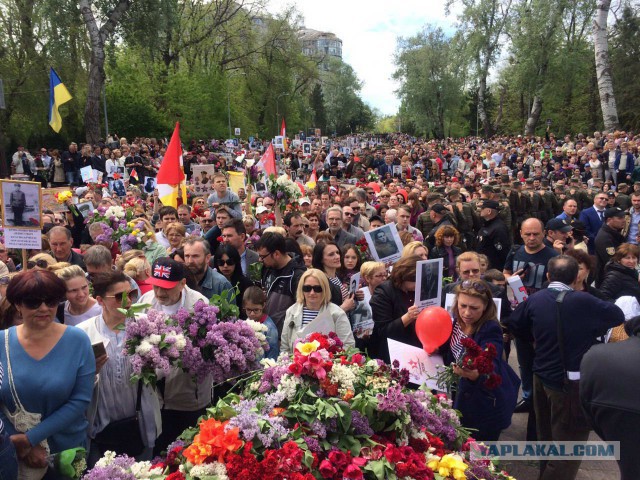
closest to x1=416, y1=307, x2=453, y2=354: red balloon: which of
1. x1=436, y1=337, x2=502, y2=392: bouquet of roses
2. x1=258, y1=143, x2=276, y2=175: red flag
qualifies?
x1=436, y1=337, x2=502, y2=392: bouquet of roses

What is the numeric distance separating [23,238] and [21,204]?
0.35 metres

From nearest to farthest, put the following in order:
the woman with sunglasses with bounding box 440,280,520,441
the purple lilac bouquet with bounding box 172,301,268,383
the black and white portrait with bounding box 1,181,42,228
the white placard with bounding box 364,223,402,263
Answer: the purple lilac bouquet with bounding box 172,301,268,383
the woman with sunglasses with bounding box 440,280,520,441
the black and white portrait with bounding box 1,181,42,228
the white placard with bounding box 364,223,402,263

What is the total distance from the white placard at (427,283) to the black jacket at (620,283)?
2318 millimetres

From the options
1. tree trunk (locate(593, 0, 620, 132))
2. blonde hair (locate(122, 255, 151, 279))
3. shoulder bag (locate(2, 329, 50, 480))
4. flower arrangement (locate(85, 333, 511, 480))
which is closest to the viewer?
flower arrangement (locate(85, 333, 511, 480))

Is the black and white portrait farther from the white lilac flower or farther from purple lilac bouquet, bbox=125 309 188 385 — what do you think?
the white lilac flower

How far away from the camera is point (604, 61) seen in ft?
74.5

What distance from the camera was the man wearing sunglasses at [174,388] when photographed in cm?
409

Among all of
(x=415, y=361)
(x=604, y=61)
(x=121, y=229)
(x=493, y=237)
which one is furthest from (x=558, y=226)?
(x=604, y=61)

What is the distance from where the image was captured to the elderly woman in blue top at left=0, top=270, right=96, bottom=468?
9.82ft

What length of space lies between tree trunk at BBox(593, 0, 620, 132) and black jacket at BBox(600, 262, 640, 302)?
19.9m

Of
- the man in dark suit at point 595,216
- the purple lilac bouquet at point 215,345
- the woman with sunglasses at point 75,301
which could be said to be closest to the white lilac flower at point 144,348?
the purple lilac bouquet at point 215,345

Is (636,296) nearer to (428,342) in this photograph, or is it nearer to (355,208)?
(428,342)

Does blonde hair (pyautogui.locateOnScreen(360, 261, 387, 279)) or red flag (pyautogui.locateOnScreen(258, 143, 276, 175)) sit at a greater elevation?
red flag (pyautogui.locateOnScreen(258, 143, 276, 175))

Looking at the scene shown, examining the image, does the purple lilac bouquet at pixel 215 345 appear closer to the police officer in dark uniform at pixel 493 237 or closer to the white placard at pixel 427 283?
the white placard at pixel 427 283
